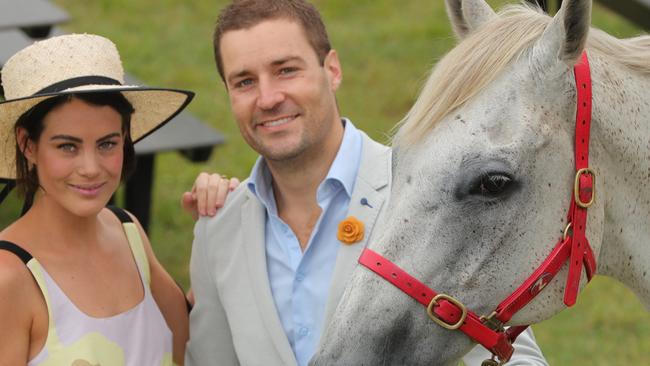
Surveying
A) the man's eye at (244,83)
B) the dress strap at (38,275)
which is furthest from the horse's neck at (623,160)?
the dress strap at (38,275)

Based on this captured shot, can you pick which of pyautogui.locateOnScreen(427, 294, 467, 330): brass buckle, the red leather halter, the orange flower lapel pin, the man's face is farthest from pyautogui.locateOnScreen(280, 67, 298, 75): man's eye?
pyautogui.locateOnScreen(427, 294, 467, 330): brass buckle

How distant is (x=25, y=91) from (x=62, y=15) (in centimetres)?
450

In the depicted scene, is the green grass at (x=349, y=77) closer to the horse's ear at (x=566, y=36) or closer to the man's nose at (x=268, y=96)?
the man's nose at (x=268, y=96)

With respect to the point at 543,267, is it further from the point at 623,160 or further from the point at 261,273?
the point at 261,273

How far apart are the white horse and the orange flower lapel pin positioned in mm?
472

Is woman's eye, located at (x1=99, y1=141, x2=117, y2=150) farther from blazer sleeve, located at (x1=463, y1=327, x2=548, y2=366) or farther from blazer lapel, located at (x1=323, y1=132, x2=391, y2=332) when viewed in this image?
blazer sleeve, located at (x1=463, y1=327, x2=548, y2=366)

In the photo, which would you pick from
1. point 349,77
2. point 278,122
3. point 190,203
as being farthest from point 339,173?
point 349,77

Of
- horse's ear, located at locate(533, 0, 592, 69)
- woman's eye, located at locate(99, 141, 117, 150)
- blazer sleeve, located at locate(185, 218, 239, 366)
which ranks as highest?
horse's ear, located at locate(533, 0, 592, 69)

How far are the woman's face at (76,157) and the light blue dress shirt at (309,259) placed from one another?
0.47 metres

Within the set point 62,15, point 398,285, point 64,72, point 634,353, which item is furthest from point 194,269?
point 62,15

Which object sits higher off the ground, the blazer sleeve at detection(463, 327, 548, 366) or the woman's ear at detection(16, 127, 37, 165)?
the woman's ear at detection(16, 127, 37, 165)

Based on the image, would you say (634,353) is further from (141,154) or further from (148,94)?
(148,94)

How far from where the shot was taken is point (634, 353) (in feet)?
18.9

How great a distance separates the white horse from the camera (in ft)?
7.72
